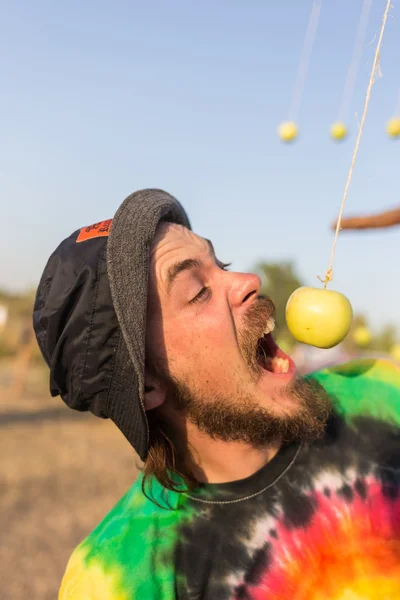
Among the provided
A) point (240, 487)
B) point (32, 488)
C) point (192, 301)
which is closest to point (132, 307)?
point (192, 301)

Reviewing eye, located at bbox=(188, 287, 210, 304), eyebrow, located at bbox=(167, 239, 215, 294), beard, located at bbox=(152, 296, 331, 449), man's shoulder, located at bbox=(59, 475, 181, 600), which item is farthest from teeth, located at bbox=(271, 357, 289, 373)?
man's shoulder, located at bbox=(59, 475, 181, 600)

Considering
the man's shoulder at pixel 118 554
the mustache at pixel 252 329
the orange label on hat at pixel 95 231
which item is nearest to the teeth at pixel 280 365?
the mustache at pixel 252 329

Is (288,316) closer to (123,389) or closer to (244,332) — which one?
(244,332)

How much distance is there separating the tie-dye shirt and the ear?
349 millimetres

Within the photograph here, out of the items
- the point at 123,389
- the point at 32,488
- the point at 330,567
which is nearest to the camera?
the point at 330,567

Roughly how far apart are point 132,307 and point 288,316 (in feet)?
1.95

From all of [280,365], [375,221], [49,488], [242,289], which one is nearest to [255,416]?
[280,365]

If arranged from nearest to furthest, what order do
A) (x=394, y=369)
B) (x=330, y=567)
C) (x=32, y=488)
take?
(x=330, y=567), (x=394, y=369), (x=32, y=488)

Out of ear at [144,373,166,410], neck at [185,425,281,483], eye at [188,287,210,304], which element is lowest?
neck at [185,425,281,483]

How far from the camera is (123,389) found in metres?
2.15

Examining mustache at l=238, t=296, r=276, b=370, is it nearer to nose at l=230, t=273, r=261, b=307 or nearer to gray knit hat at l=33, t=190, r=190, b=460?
nose at l=230, t=273, r=261, b=307

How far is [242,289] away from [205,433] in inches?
23.6

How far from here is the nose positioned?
2309 mm

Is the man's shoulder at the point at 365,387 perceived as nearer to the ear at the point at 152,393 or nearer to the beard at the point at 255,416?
the beard at the point at 255,416
